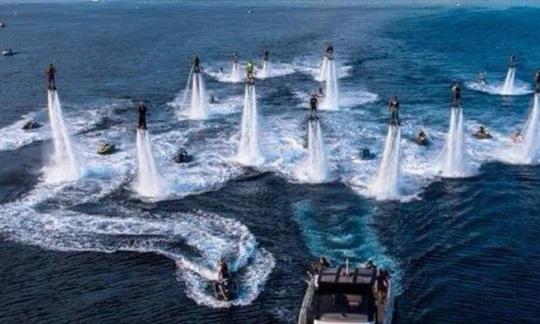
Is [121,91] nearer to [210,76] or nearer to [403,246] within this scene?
[210,76]

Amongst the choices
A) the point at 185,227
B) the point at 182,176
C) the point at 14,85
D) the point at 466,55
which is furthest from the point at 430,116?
the point at 14,85

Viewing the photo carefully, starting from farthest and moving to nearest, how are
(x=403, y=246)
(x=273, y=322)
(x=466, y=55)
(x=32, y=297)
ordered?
(x=466, y=55), (x=403, y=246), (x=32, y=297), (x=273, y=322)

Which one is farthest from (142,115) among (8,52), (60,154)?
(8,52)

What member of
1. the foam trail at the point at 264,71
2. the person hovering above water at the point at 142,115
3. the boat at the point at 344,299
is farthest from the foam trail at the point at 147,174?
the foam trail at the point at 264,71

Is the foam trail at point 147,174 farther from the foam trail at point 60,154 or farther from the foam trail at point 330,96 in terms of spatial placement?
→ the foam trail at point 330,96

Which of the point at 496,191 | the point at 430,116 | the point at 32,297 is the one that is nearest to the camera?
the point at 32,297

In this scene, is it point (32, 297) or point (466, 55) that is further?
point (466, 55)

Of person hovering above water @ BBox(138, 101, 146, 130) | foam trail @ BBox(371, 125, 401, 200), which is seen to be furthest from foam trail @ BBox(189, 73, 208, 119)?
foam trail @ BBox(371, 125, 401, 200)
